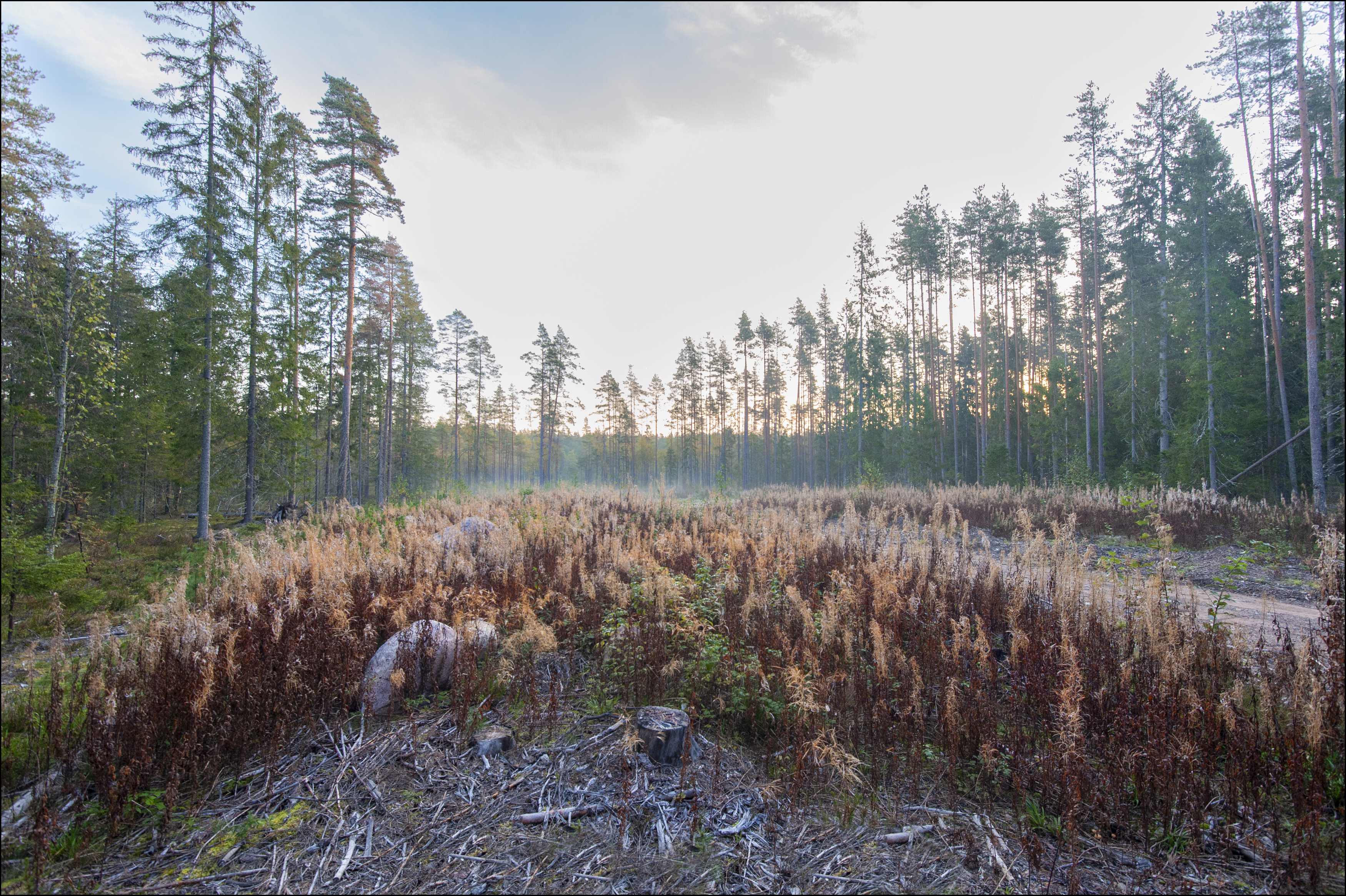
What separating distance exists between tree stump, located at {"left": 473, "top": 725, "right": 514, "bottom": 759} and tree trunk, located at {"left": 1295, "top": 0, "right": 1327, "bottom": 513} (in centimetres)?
1916

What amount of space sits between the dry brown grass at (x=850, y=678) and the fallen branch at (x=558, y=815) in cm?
83

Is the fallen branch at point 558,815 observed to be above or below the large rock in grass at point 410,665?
below

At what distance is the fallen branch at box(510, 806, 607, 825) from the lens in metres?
2.78

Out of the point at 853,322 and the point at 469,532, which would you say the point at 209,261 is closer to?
the point at 469,532

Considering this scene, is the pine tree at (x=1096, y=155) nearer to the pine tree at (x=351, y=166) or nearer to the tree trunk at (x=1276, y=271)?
the tree trunk at (x=1276, y=271)

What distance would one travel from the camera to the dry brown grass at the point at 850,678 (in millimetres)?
2695

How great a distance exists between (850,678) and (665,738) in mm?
1611

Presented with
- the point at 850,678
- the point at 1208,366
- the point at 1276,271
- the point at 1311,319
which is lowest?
the point at 850,678

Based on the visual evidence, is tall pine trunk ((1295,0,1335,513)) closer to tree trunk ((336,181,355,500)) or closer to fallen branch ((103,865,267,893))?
fallen branch ((103,865,267,893))

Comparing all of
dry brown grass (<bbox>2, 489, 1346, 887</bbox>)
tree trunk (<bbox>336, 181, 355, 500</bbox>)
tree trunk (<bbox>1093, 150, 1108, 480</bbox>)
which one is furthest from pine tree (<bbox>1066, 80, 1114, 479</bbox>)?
→ tree trunk (<bbox>336, 181, 355, 500</bbox>)

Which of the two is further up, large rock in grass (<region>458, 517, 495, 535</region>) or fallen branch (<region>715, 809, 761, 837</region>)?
large rock in grass (<region>458, 517, 495, 535</region>)

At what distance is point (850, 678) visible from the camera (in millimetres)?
3900

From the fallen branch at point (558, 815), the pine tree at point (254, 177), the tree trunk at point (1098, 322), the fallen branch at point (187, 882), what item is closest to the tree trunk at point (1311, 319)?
the tree trunk at point (1098, 322)

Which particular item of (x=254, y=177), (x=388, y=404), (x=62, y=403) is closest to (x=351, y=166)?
(x=254, y=177)
